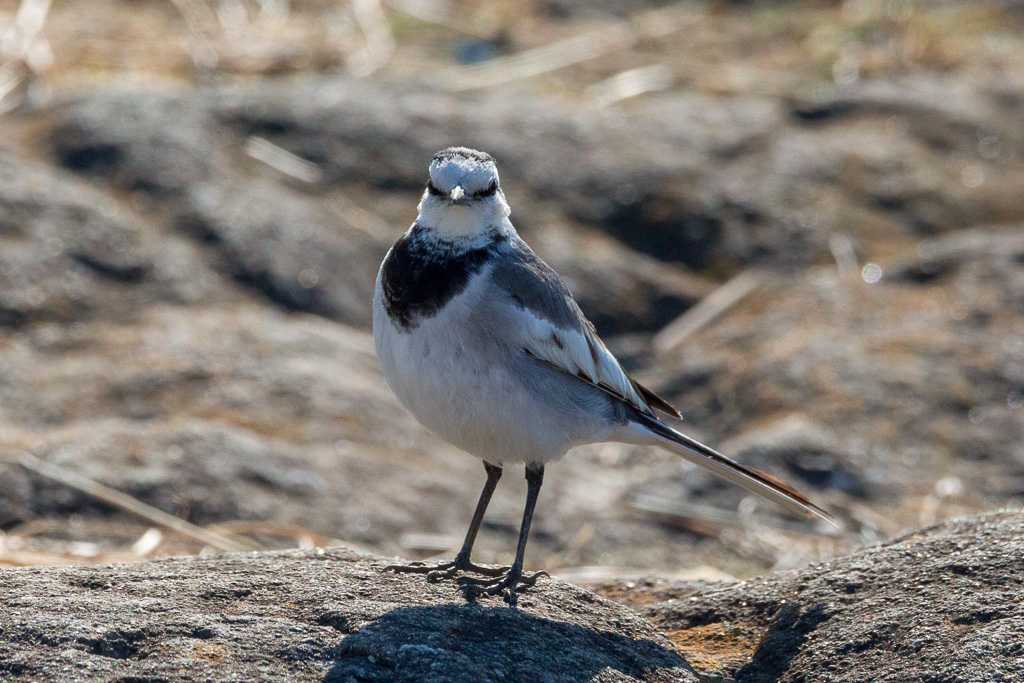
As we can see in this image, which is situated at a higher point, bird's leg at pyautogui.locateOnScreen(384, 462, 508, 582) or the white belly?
the white belly

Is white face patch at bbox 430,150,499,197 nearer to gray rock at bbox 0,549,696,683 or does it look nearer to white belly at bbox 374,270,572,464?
white belly at bbox 374,270,572,464

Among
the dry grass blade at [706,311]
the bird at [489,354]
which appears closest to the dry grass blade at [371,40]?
the dry grass blade at [706,311]

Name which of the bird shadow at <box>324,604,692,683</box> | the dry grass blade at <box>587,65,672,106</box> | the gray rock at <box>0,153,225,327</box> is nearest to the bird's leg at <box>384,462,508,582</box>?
the bird shadow at <box>324,604,692,683</box>

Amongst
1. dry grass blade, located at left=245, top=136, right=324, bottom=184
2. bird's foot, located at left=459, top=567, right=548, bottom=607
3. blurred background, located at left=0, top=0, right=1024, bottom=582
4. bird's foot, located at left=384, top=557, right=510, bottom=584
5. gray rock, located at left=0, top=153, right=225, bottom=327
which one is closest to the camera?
bird's foot, located at left=459, top=567, right=548, bottom=607

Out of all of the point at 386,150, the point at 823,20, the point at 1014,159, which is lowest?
the point at 386,150

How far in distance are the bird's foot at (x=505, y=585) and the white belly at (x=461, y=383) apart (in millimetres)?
433

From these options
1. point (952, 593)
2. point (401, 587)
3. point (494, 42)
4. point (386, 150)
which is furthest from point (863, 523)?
→ point (494, 42)

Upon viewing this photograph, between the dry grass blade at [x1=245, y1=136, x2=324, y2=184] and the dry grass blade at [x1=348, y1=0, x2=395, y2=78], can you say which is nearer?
the dry grass blade at [x1=245, y1=136, x2=324, y2=184]

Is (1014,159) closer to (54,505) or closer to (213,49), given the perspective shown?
(213,49)

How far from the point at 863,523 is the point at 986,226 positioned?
12.2 feet

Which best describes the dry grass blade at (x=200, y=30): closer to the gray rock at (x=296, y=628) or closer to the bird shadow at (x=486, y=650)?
the gray rock at (x=296, y=628)

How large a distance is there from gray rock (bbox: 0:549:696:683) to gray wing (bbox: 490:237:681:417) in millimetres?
831

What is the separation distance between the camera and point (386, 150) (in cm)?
1093

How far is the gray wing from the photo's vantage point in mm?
5441
